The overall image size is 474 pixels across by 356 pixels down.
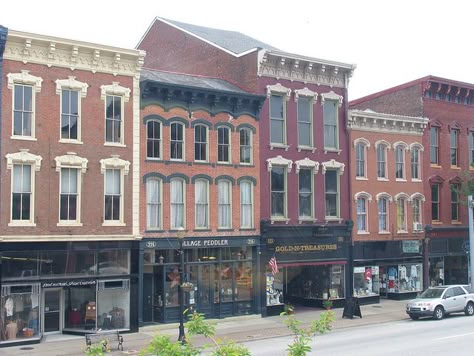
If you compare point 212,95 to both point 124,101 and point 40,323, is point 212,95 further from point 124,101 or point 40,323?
point 40,323

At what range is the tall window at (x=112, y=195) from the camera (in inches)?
1151

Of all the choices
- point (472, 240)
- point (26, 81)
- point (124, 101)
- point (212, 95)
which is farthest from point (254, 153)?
point (472, 240)

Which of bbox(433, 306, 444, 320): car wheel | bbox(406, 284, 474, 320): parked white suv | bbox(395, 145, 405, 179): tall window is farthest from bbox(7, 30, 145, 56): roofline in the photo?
bbox(395, 145, 405, 179): tall window

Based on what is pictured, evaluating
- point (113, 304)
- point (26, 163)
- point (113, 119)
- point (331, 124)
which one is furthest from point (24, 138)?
point (331, 124)

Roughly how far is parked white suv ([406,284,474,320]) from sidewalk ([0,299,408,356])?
1363 mm

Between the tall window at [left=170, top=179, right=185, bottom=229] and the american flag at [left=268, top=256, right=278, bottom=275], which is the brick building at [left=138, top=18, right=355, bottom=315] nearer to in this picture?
the american flag at [left=268, top=256, right=278, bottom=275]

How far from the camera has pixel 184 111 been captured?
104 ft

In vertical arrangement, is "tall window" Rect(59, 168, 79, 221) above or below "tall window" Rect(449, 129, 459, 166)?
below

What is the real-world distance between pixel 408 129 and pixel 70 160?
74.0 ft

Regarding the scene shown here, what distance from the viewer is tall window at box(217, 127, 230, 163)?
33000 millimetres

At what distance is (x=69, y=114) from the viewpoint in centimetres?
2847

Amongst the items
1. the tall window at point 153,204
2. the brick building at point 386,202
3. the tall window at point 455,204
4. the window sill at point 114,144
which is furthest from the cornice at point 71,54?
the tall window at point 455,204

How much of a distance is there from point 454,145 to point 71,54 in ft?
89.8

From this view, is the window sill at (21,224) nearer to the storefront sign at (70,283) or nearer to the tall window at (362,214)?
the storefront sign at (70,283)
